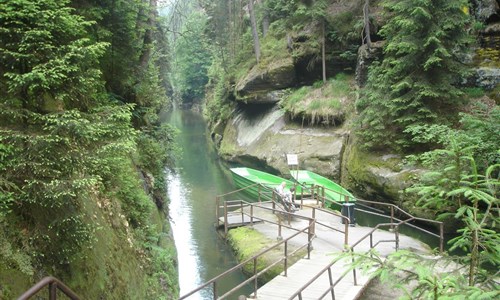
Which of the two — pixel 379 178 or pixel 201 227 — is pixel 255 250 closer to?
pixel 201 227

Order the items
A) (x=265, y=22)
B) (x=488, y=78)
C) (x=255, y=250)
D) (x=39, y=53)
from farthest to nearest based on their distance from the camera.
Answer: (x=265, y=22) → (x=488, y=78) → (x=255, y=250) → (x=39, y=53)

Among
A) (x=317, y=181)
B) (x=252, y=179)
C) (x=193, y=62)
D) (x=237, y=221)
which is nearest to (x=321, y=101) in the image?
(x=317, y=181)

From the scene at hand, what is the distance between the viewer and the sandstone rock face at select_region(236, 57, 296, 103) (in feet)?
88.1

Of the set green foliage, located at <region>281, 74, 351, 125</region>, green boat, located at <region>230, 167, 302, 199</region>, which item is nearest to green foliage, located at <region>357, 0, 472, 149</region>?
green foliage, located at <region>281, 74, 351, 125</region>

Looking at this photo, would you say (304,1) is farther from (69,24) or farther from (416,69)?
(69,24)

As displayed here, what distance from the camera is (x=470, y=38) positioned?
51.8ft

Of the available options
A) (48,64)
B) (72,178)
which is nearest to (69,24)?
(48,64)

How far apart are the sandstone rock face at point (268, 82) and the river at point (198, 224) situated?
5.88m

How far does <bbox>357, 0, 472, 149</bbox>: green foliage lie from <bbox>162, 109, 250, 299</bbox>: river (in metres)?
8.35

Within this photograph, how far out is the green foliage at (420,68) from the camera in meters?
15.5

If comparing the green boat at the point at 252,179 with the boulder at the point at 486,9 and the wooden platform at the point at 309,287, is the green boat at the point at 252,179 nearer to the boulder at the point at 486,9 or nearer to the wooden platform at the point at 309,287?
the wooden platform at the point at 309,287

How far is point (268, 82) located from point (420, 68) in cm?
1261

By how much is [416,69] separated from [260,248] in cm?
985

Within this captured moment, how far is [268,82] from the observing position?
90.4 ft
